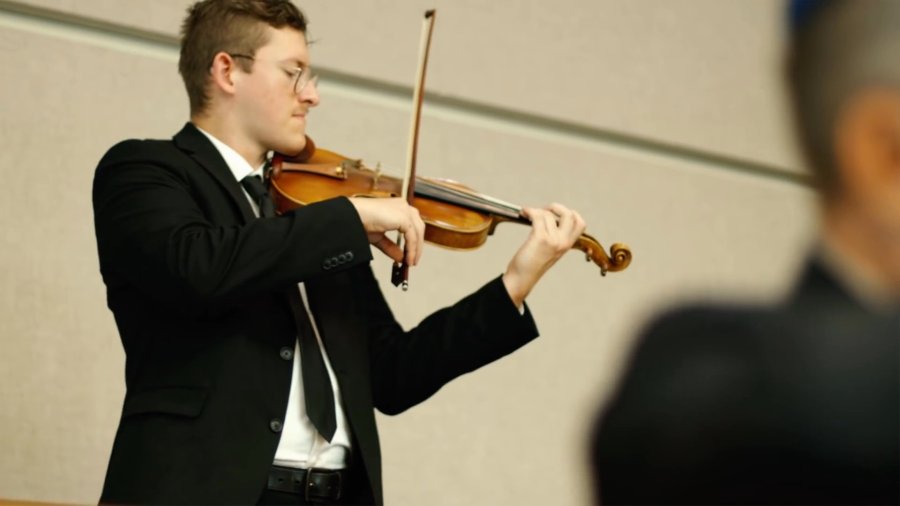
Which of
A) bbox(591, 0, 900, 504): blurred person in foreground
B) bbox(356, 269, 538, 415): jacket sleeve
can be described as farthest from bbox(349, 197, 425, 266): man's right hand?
bbox(591, 0, 900, 504): blurred person in foreground

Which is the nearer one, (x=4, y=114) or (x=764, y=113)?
(x=4, y=114)

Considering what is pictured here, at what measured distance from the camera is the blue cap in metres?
0.65

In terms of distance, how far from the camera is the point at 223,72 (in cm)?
149

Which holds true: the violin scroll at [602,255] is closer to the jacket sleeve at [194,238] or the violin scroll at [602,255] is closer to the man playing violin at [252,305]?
the man playing violin at [252,305]

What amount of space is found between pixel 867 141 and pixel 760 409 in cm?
15

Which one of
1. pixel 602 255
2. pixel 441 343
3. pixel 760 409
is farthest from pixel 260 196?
pixel 760 409

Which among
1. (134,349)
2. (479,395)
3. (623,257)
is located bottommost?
(479,395)

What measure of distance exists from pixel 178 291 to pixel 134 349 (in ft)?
0.39

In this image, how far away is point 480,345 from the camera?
1429 millimetres

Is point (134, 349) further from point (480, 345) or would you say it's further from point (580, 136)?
point (580, 136)

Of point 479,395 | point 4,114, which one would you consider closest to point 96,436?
point 4,114

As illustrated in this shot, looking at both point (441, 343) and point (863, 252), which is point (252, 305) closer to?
point (441, 343)

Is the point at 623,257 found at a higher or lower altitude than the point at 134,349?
higher

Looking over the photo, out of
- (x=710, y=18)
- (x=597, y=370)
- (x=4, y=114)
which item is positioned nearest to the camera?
(x=4, y=114)
